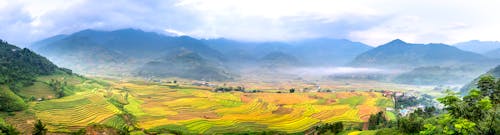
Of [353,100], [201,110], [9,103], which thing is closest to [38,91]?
[9,103]

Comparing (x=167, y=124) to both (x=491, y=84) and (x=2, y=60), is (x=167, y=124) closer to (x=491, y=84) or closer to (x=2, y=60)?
(x=491, y=84)

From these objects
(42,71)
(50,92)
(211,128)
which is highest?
(42,71)

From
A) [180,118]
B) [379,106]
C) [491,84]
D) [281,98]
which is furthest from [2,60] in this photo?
[491,84]

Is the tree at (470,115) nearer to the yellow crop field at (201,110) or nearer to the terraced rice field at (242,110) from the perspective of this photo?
the yellow crop field at (201,110)

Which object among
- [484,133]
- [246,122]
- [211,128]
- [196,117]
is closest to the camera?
[484,133]

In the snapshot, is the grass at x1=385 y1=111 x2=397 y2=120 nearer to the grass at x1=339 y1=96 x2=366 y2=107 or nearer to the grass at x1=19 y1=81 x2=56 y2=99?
the grass at x1=339 y1=96 x2=366 y2=107

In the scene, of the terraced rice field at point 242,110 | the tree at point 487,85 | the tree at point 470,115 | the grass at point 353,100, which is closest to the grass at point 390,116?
the terraced rice field at point 242,110

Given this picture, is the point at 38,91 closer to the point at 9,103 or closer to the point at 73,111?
the point at 9,103
